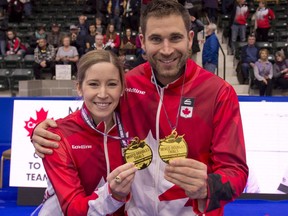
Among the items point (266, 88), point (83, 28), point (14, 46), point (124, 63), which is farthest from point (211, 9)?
point (124, 63)

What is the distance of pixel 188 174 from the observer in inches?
61.6

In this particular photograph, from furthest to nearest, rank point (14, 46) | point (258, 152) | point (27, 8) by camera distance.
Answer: point (27, 8) → point (14, 46) → point (258, 152)

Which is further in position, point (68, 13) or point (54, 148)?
point (68, 13)

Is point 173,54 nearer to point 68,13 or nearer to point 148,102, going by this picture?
point 148,102

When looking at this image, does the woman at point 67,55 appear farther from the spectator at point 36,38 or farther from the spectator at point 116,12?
the spectator at point 116,12

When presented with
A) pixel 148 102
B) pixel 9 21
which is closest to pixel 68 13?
pixel 9 21

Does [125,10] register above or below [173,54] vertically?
above

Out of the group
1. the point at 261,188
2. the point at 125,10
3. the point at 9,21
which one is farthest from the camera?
the point at 9,21

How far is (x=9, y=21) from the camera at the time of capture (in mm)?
16234

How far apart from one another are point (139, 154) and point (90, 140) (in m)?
0.29

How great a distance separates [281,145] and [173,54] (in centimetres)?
319

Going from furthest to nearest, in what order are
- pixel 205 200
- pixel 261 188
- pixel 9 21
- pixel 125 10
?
1. pixel 9 21
2. pixel 125 10
3. pixel 261 188
4. pixel 205 200

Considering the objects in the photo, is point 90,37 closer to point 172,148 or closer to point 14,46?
point 14,46

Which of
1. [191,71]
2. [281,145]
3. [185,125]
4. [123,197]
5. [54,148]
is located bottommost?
[281,145]
